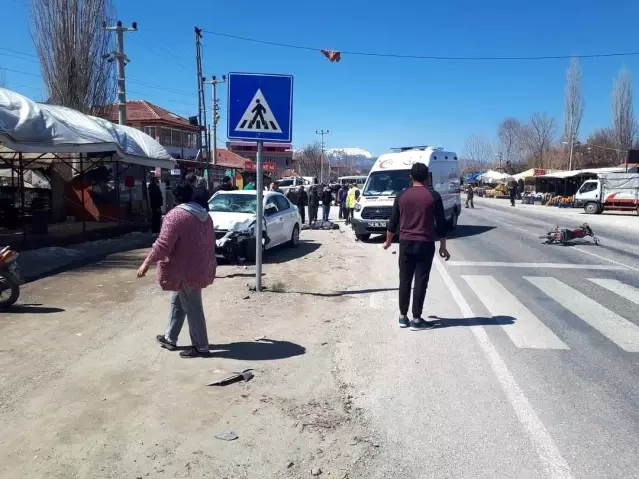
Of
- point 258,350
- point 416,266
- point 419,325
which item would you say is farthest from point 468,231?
point 258,350

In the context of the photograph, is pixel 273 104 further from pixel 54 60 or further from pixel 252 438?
pixel 54 60

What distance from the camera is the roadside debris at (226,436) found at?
3713 millimetres

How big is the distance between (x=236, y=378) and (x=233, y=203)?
8226 millimetres

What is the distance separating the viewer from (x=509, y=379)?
483 centimetres

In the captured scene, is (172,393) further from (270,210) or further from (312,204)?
(312,204)

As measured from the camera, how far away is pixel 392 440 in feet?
12.2

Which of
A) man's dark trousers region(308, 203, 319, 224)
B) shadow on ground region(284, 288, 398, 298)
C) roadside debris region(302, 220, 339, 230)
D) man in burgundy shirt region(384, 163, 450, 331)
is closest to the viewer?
man in burgundy shirt region(384, 163, 450, 331)

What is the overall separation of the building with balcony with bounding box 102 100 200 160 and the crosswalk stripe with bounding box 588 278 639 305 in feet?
141

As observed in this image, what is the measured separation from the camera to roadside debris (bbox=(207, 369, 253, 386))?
4.69m

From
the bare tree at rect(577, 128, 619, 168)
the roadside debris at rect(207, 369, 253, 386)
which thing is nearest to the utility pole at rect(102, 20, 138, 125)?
the roadside debris at rect(207, 369, 253, 386)

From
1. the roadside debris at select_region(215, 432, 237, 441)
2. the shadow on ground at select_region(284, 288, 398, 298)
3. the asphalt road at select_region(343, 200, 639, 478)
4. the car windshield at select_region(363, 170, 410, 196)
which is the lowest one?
the shadow on ground at select_region(284, 288, 398, 298)

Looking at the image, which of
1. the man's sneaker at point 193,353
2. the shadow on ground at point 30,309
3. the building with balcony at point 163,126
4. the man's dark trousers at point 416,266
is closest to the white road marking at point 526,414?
the man's dark trousers at point 416,266

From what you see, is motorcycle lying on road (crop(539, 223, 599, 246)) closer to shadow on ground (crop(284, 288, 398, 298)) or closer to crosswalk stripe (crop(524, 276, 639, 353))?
crosswalk stripe (crop(524, 276, 639, 353))

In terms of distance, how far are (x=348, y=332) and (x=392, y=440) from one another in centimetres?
269
